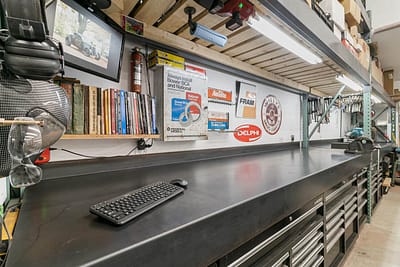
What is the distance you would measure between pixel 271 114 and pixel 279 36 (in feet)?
4.81

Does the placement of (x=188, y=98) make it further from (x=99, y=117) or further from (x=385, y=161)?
(x=385, y=161)

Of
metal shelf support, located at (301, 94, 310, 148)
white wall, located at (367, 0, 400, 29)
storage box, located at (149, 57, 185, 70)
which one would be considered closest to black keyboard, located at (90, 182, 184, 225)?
storage box, located at (149, 57, 185, 70)

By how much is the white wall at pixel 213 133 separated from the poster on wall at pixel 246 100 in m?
0.06

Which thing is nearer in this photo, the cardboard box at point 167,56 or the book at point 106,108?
the book at point 106,108

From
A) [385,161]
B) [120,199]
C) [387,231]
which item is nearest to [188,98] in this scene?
[120,199]

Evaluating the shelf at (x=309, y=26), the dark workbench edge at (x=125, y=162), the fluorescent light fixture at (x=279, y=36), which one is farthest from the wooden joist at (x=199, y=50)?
the dark workbench edge at (x=125, y=162)

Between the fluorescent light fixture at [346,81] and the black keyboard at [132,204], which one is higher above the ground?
the fluorescent light fixture at [346,81]

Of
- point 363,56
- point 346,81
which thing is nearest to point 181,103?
point 346,81

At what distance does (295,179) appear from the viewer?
105cm

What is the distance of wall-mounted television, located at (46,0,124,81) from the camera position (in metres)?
0.94

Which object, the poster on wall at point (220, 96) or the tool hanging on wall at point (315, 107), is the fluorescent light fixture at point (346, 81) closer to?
the tool hanging on wall at point (315, 107)

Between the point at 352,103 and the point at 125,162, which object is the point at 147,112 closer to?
the point at 125,162

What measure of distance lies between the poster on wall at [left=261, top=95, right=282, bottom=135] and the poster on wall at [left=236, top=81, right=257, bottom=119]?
0.80 ft

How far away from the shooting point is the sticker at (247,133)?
227 centimetres
